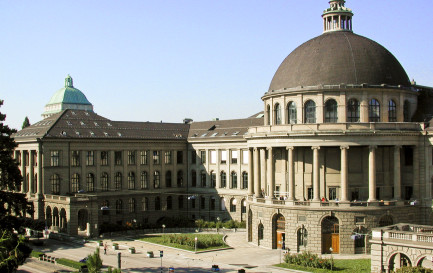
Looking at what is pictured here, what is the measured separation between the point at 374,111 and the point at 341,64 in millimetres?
8182

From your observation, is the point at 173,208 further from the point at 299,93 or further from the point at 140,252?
the point at 299,93

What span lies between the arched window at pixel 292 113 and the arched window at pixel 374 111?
10517 mm

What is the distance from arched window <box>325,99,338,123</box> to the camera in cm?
8038

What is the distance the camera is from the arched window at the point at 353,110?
8006 centimetres

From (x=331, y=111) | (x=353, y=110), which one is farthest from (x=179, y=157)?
(x=353, y=110)

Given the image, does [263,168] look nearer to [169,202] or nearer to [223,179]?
[223,179]

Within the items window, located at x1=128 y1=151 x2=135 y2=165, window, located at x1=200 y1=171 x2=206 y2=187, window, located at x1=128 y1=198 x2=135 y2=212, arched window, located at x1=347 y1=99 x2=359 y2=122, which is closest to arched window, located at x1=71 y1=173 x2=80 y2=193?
window, located at x1=128 y1=198 x2=135 y2=212

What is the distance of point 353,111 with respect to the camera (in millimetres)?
80250

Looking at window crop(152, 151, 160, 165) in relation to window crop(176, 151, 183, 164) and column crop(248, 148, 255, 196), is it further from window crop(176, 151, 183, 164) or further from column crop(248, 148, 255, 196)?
column crop(248, 148, 255, 196)

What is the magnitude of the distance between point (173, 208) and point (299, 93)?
44350 mm

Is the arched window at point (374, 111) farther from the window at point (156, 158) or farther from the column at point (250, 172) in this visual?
the window at point (156, 158)

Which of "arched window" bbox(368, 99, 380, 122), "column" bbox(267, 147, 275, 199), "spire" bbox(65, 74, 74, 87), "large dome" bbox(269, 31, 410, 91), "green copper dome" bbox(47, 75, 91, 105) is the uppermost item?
"spire" bbox(65, 74, 74, 87)

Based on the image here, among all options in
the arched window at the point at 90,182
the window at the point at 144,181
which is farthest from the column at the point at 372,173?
the arched window at the point at 90,182

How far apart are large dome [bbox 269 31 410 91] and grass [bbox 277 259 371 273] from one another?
25.1m
